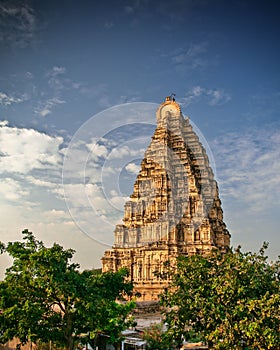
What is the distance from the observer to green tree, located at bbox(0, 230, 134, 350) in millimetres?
16625

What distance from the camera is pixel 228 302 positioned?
18.4 metres

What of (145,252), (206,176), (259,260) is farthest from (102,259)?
(259,260)

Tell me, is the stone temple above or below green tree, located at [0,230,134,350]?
above

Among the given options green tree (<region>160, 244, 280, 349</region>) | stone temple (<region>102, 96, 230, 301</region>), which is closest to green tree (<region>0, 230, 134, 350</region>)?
green tree (<region>160, 244, 280, 349</region>)

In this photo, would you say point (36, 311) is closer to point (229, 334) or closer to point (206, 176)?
point (229, 334)

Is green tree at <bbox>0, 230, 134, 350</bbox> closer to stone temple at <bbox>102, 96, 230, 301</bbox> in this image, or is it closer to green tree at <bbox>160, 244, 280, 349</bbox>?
green tree at <bbox>160, 244, 280, 349</bbox>

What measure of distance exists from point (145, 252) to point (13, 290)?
3424 cm

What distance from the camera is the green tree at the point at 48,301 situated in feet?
54.5

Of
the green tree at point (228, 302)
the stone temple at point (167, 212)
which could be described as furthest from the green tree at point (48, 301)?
the stone temple at point (167, 212)

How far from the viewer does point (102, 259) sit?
54.6 metres

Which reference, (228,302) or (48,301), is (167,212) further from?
(48,301)

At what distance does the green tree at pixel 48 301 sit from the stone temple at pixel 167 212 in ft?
101

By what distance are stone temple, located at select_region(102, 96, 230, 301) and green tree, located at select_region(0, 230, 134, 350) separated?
3066cm

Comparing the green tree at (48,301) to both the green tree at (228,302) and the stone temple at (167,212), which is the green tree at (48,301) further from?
the stone temple at (167,212)
